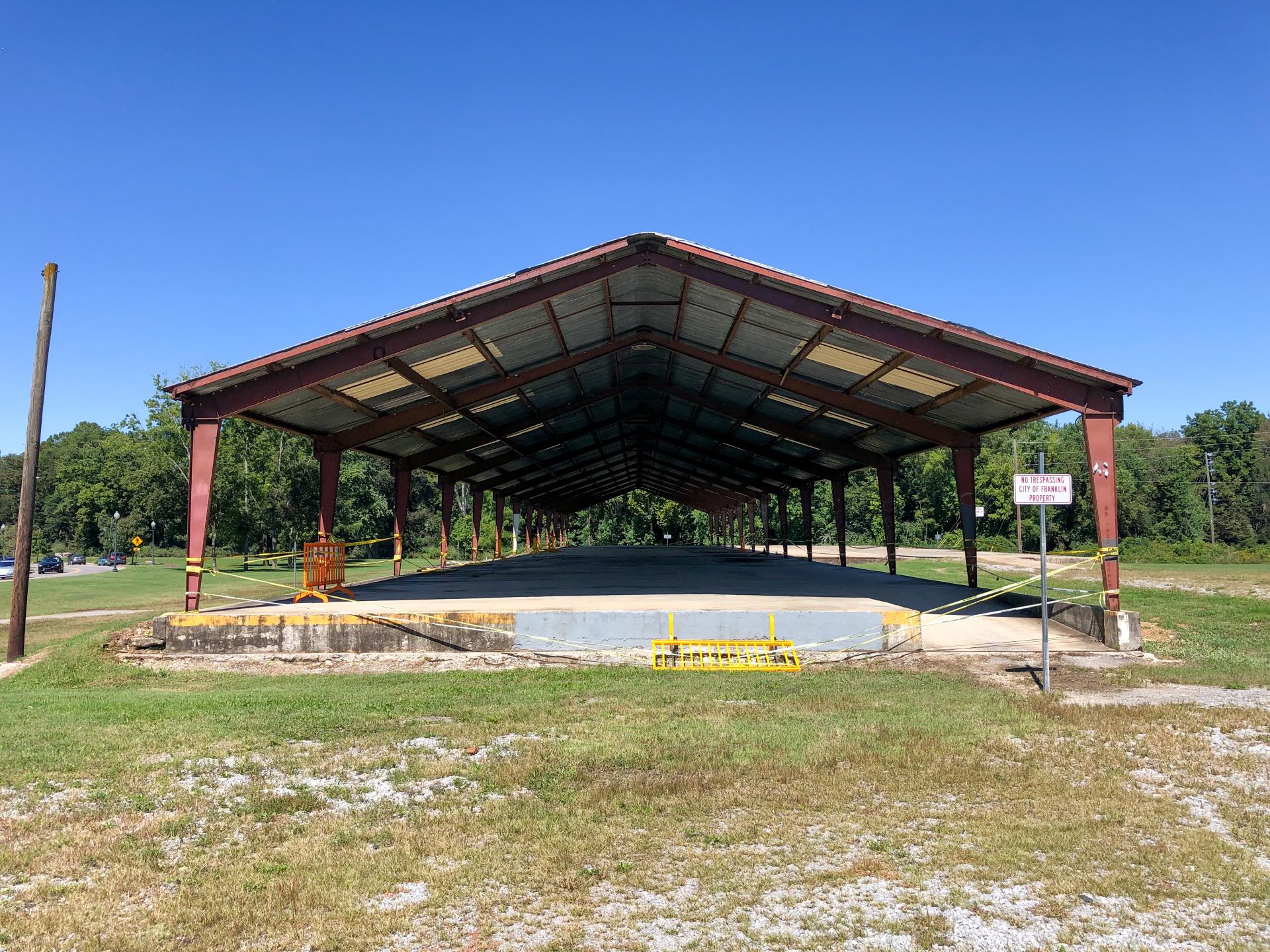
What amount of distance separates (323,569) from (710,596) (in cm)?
846

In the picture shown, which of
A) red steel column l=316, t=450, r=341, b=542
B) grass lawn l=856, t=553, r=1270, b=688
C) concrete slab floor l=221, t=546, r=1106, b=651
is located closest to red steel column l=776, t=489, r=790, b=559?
grass lawn l=856, t=553, r=1270, b=688

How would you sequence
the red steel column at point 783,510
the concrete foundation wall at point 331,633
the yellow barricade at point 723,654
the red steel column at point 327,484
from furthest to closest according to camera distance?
the red steel column at point 783,510, the red steel column at point 327,484, the concrete foundation wall at point 331,633, the yellow barricade at point 723,654

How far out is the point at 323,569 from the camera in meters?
18.9

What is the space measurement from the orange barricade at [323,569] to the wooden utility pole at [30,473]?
190 inches

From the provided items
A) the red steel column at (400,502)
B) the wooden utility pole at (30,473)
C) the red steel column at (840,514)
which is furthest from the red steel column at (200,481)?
the red steel column at (840,514)

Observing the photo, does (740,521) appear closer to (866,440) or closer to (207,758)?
(866,440)

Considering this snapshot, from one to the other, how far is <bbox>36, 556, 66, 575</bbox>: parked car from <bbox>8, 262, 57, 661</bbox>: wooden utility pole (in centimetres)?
6097

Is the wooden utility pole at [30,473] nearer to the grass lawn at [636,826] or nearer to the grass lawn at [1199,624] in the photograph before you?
the grass lawn at [636,826]

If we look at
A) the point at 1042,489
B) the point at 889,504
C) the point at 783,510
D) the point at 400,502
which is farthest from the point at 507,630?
the point at 783,510

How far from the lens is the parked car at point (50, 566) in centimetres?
6744

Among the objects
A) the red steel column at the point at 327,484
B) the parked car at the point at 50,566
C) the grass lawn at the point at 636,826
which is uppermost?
the red steel column at the point at 327,484

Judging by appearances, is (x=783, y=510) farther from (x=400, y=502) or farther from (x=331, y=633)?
(x=331, y=633)

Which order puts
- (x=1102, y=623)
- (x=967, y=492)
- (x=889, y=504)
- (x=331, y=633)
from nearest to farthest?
(x=1102, y=623), (x=331, y=633), (x=967, y=492), (x=889, y=504)

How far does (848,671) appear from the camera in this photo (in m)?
12.7
